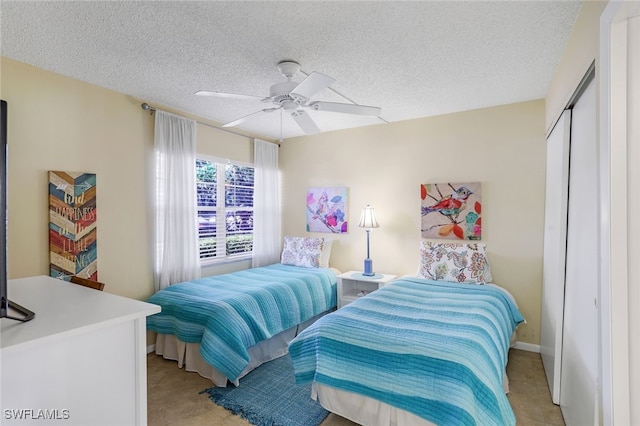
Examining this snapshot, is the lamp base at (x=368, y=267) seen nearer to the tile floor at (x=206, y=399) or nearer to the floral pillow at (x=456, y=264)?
the floral pillow at (x=456, y=264)

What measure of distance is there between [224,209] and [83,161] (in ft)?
5.43

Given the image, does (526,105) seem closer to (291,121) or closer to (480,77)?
(480,77)

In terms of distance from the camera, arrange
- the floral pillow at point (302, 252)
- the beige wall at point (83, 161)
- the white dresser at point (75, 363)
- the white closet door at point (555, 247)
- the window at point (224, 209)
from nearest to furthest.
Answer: the white dresser at point (75, 363) < the white closet door at point (555, 247) < the beige wall at point (83, 161) < the window at point (224, 209) < the floral pillow at point (302, 252)

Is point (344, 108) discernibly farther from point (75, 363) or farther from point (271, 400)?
point (271, 400)

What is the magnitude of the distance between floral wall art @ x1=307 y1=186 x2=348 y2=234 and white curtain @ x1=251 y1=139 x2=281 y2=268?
0.51 meters

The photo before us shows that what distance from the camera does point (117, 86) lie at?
9.57 feet

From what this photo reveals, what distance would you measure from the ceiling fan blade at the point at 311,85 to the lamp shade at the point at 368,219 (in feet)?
6.73

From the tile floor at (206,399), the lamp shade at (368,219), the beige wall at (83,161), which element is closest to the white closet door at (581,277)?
the tile floor at (206,399)

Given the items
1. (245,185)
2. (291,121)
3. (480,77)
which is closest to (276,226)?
(245,185)

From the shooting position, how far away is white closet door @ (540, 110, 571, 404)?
2289mm

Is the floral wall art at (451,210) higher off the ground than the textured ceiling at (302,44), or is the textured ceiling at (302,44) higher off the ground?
the textured ceiling at (302,44)

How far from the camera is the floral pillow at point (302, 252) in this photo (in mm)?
4273

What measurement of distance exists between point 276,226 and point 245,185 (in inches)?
30.0

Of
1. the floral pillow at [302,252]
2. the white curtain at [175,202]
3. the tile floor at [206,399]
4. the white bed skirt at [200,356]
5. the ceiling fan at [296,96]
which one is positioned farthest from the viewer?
the floral pillow at [302,252]
